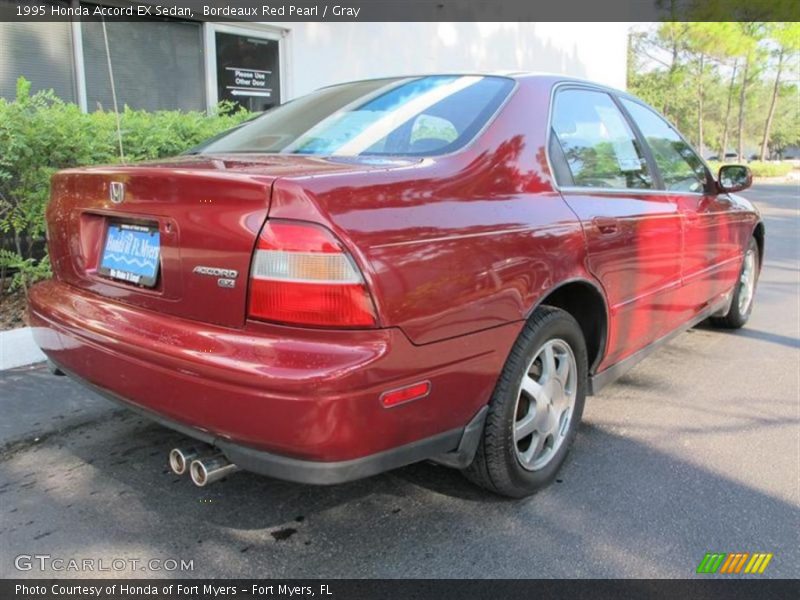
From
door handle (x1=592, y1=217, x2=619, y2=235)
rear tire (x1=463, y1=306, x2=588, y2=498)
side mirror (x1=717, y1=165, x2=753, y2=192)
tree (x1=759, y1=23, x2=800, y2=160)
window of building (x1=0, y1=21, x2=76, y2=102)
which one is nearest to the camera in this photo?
rear tire (x1=463, y1=306, x2=588, y2=498)

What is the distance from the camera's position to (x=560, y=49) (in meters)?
14.7

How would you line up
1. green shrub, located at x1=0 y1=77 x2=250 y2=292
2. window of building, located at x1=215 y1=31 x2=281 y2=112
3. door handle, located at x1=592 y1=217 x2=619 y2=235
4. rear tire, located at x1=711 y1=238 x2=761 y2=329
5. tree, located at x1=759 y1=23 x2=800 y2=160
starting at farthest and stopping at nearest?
tree, located at x1=759 y1=23 x2=800 y2=160 → window of building, located at x1=215 y1=31 x2=281 y2=112 → rear tire, located at x1=711 y1=238 x2=761 y2=329 → green shrub, located at x1=0 y1=77 x2=250 y2=292 → door handle, located at x1=592 y1=217 x2=619 y2=235

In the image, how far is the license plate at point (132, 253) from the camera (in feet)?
7.81

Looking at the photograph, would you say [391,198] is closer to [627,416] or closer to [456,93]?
[456,93]

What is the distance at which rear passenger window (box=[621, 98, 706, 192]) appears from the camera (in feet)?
12.8

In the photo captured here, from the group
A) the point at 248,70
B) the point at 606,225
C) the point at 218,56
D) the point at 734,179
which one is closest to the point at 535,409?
the point at 606,225

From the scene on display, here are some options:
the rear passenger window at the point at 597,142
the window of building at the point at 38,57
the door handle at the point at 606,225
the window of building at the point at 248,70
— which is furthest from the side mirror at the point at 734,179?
the window of building at the point at 248,70

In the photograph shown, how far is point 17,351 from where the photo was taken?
171 inches

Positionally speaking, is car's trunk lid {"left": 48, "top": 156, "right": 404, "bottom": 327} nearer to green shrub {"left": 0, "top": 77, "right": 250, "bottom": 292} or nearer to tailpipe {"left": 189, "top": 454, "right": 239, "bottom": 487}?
tailpipe {"left": 189, "top": 454, "right": 239, "bottom": 487}

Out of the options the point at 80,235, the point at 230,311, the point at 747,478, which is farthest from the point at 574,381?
the point at 80,235

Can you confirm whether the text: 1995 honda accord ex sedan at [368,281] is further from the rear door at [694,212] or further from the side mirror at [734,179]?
the side mirror at [734,179]

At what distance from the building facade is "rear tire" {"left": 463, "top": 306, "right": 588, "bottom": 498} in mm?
4167

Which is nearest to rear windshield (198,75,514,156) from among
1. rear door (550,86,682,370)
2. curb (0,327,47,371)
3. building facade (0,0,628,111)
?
rear door (550,86,682,370)

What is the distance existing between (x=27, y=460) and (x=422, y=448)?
207 centimetres
